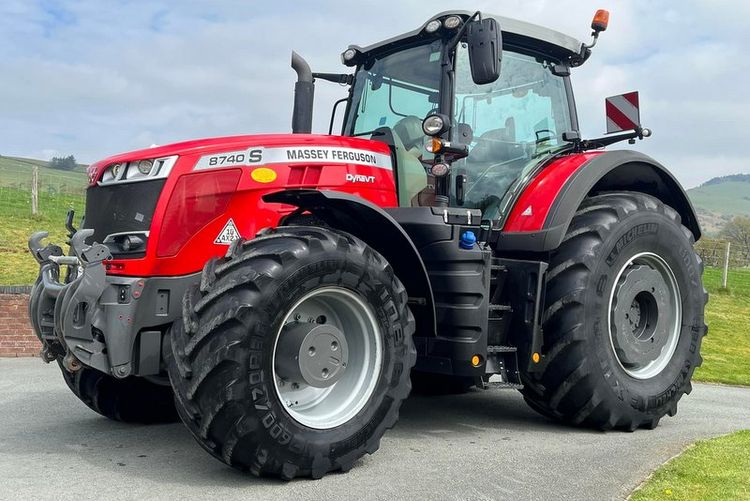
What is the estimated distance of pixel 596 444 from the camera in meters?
4.84

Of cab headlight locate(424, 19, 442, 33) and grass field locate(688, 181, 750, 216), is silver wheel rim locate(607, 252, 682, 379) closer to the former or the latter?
cab headlight locate(424, 19, 442, 33)

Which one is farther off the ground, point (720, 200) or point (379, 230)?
point (720, 200)

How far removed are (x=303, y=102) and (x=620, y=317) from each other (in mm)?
2792

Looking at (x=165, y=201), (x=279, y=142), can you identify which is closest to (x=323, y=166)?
(x=279, y=142)

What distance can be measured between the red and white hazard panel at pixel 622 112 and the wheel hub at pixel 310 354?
3284 millimetres

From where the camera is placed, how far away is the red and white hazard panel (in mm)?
6094

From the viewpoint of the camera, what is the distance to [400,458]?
4375mm

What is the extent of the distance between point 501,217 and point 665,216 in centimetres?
129

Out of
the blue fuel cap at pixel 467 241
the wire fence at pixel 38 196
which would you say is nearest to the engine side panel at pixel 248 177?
the blue fuel cap at pixel 467 241

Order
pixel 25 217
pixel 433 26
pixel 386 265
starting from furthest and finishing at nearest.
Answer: pixel 25 217
pixel 433 26
pixel 386 265

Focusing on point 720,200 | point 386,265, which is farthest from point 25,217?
point 720,200

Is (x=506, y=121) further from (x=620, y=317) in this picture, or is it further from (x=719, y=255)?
(x=719, y=255)

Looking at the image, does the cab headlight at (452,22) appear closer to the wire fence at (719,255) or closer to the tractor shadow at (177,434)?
the tractor shadow at (177,434)

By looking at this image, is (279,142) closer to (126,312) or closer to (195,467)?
(126,312)
